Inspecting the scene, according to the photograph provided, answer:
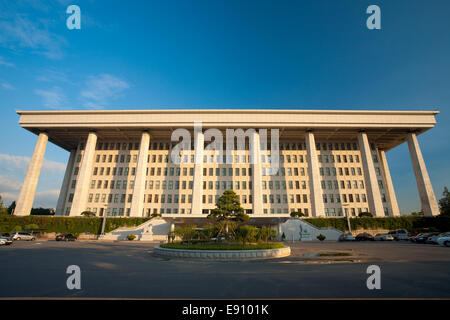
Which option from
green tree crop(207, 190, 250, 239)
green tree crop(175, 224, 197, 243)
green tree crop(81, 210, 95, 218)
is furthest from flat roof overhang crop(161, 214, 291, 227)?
green tree crop(175, 224, 197, 243)

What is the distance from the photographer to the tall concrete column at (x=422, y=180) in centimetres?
4397

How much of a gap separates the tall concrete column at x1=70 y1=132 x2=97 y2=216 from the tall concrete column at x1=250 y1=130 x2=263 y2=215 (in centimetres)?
3666

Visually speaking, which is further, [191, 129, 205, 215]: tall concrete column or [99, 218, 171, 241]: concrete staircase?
[191, 129, 205, 215]: tall concrete column

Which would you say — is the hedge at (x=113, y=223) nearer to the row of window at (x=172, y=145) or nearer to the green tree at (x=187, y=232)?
the row of window at (x=172, y=145)

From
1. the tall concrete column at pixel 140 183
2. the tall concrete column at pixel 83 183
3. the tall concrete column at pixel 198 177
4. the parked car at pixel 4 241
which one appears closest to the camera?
the parked car at pixel 4 241

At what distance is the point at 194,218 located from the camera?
39406 millimetres

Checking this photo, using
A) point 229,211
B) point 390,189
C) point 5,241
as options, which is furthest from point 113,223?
point 390,189

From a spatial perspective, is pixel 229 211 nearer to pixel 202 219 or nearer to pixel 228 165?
pixel 202 219

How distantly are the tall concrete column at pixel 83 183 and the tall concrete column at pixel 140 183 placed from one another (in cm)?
1125

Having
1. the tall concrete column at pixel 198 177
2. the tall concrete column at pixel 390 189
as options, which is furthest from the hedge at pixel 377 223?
the tall concrete column at pixel 198 177

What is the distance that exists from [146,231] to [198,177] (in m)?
14.5

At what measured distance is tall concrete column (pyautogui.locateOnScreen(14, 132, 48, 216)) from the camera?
146 ft

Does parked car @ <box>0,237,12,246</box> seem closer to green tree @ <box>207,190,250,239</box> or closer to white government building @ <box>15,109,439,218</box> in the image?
white government building @ <box>15,109,439,218</box>

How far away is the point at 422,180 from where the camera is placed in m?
45.8
